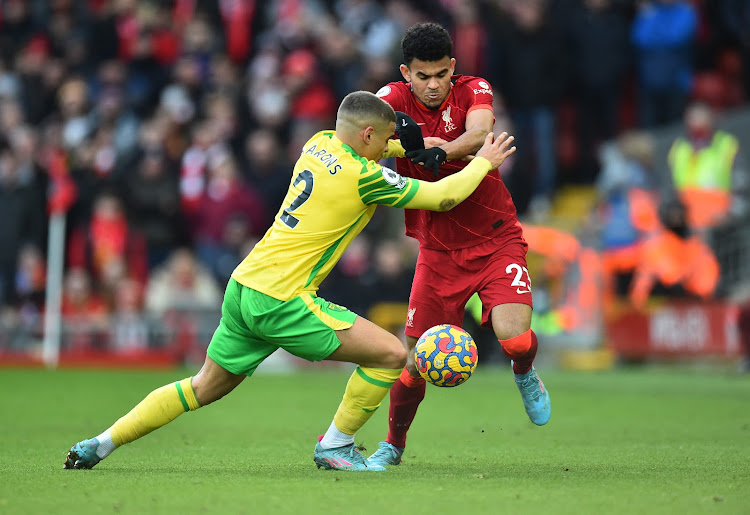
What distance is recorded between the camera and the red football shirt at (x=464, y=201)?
8.09 m

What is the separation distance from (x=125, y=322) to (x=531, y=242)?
6.13 meters

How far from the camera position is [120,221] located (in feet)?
63.3

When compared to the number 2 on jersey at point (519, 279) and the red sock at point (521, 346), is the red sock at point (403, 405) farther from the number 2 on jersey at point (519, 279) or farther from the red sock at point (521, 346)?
the number 2 on jersey at point (519, 279)

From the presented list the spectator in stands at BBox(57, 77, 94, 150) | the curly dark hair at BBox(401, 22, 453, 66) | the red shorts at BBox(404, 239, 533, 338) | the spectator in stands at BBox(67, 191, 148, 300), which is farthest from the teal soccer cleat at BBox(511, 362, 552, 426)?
the spectator in stands at BBox(57, 77, 94, 150)

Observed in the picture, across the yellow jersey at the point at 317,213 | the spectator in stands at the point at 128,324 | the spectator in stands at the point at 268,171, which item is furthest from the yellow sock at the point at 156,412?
the spectator in stands at the point at 268,171

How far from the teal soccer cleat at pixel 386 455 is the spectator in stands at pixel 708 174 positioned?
33.3 feet

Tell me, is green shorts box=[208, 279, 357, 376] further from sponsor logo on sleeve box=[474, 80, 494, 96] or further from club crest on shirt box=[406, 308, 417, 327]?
sponsor logo on sleeve box=[474, 80, 494, 96]

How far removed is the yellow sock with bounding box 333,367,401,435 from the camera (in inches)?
286

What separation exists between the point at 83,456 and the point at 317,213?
75.3 inches

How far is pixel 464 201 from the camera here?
26.9 feet

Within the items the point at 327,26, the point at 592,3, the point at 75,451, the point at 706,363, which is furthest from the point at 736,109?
the point at 75,451

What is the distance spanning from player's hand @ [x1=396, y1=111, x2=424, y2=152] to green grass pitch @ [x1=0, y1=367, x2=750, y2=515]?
6.27 ft

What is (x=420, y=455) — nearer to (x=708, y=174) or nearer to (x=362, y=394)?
(x=362, y=394)

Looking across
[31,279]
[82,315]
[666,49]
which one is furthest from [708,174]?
[31,279]
